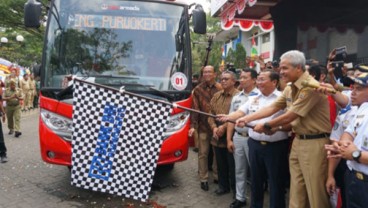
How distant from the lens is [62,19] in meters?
5.07

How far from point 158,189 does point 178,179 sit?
63cm

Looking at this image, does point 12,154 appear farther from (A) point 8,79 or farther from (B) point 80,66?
(B) point 80,66

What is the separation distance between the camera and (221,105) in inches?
204

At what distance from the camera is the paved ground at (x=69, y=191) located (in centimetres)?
482

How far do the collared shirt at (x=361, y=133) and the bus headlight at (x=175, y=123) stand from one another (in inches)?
102

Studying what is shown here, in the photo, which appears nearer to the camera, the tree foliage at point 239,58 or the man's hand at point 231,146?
the man's hand at point 231,146

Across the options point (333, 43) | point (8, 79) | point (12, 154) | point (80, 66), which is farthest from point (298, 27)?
point (8, 79)

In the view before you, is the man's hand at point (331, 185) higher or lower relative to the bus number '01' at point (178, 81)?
lower

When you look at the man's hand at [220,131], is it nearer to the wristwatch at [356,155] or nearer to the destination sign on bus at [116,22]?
the destination sign on bus at [116,22]

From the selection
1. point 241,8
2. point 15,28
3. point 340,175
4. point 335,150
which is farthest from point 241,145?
point 15,28

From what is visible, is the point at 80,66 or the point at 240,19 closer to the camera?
the point at 80,66

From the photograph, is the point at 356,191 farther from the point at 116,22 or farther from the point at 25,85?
the point at 25,85

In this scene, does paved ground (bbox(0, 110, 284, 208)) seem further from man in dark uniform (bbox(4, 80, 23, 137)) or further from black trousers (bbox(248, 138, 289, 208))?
man in dark uniform (bbox(4, 80, 23, 137))

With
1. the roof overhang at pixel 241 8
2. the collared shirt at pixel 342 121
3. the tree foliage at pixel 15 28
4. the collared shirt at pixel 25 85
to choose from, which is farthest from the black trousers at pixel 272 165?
the collared shirt at pixel 25 85
